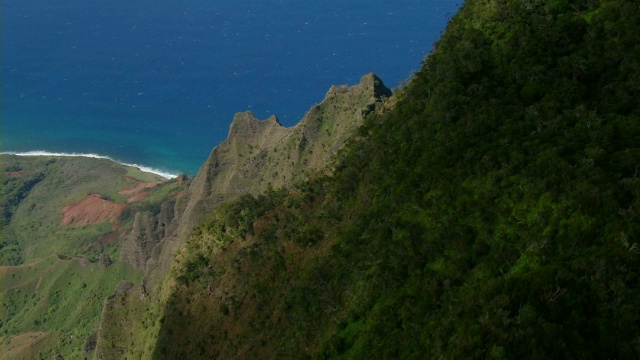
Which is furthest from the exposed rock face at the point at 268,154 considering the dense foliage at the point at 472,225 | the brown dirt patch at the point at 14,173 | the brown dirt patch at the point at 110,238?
the brown dirt patch at the point at 14,173

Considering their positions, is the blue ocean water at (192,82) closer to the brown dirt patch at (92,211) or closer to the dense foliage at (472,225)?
the brown dirt patch at (92,211)

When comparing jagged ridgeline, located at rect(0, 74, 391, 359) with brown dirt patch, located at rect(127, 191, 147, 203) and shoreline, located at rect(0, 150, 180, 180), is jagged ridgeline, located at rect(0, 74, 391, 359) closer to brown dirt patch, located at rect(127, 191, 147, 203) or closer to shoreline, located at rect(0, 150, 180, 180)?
brown dirt patch, located at rect(127, 191, 147, 203)

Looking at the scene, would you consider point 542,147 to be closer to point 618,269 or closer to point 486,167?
point 486,167

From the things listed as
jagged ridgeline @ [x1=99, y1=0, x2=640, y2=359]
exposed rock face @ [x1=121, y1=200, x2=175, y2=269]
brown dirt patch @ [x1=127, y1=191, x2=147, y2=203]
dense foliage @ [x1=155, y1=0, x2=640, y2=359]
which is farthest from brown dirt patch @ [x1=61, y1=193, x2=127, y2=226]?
dense foliage @ [x1=155, y1=0, x2=640, y2=359]

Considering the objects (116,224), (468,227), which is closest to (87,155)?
(116,224)

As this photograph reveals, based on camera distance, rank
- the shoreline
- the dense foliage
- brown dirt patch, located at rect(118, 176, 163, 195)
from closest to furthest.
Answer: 1. the dense foliage
2. brown dirt patch, located at rect(118, 176, 163, 195)
3. the shoreline

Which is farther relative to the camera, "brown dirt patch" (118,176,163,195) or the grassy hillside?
"brown dirt patch" (118,176,163,195)

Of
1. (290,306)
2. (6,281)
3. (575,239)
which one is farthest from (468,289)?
(6,281)
